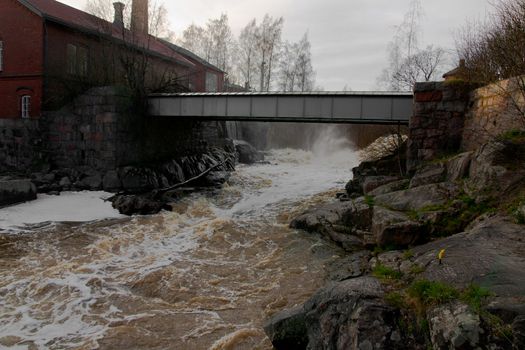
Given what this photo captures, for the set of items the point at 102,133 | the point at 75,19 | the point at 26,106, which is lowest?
the point at 102,133

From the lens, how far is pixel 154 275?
8250 millimetres

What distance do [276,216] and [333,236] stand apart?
349 cm

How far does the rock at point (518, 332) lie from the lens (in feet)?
10.8

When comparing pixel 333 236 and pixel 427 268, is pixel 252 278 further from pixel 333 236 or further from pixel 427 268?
pixel 427 268

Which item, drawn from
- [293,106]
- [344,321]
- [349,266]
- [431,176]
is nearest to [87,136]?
[293,106]

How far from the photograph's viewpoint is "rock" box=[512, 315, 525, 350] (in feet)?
10.8

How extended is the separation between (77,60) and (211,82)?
16500 millimetres

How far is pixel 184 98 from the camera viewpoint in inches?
680

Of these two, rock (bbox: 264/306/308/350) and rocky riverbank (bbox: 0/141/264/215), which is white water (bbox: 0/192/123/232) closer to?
rocky riverbank (bbox: 0/141/264/215)

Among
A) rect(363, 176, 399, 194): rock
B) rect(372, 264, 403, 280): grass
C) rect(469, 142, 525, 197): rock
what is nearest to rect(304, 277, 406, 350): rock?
rect(372, 264, 403, 280): grass

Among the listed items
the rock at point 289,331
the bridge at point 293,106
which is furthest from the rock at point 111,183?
the rock at point 289,331

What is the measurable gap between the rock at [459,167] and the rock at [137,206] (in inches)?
Result: 362

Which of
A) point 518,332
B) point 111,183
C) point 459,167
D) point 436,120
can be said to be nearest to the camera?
point 518,332

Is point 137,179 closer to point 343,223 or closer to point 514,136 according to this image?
point 343,223
